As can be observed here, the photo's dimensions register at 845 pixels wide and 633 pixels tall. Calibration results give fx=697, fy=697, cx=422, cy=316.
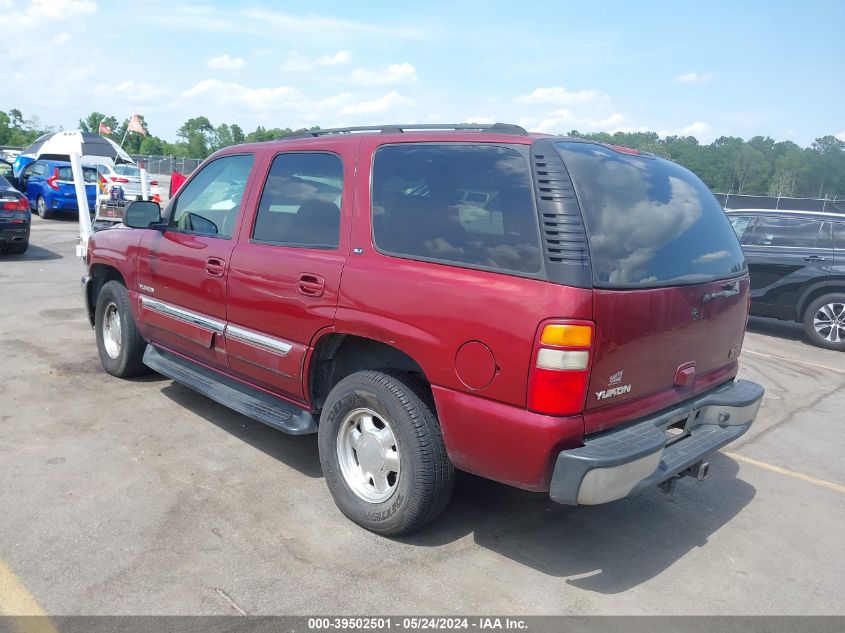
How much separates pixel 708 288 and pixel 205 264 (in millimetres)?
2977

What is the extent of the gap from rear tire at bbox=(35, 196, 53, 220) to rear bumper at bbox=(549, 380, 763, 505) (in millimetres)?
18765

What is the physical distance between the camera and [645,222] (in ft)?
10.6

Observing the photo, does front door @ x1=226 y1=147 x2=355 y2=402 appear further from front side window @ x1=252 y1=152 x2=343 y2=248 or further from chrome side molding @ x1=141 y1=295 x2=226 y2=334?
chrome side molding @ x1=141 y1=295 x2=226 y2=334

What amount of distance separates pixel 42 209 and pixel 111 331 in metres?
15.1

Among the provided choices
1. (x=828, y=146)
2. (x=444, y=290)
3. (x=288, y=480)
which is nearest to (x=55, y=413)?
(x=288, y=480)

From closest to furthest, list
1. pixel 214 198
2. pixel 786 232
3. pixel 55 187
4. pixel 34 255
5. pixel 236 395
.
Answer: pixel 236 395 < pixel 214 198 < pixel 786 232 < pixel 34 255 < pixel 55 187

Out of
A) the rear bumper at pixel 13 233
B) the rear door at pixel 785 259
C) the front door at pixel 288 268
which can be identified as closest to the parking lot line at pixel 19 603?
the front door at pixel 288 268

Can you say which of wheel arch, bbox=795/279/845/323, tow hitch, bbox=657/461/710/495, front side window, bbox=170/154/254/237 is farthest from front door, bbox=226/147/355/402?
wheel arch, bbox=795/279/845/323

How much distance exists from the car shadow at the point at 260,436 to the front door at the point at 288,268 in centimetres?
55

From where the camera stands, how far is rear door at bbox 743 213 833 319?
9.20m

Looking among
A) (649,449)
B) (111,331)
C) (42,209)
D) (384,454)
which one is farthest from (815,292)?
(42,209)

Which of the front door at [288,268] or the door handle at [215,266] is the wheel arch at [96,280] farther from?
the front door at [288,268]

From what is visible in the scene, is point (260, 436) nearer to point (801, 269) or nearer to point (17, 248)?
point (801, 269)

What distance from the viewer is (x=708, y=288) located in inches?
136
